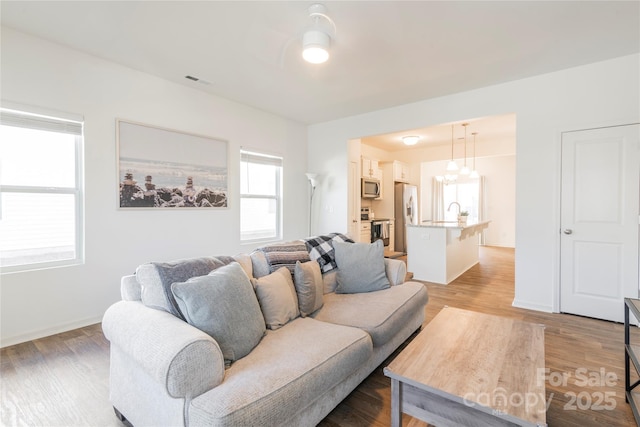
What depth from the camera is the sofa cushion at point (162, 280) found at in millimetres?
1557

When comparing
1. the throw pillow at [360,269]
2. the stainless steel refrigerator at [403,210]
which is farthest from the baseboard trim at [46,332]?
the stainless steel refrigerator at [403,210]

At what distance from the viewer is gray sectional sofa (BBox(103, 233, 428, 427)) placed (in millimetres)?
1169


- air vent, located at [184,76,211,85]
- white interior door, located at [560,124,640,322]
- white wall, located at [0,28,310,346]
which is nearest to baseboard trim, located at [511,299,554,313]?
white interior door, located at [560,124,640,322]

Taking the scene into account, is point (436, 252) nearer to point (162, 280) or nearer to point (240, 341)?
point (240, 341)

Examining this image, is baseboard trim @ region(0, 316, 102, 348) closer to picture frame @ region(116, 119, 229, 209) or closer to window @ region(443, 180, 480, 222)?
picture frame @ region(116, 119, 229, 209)

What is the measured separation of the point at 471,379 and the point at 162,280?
1.58 meters

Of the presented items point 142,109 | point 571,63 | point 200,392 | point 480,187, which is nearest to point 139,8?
point 142,109

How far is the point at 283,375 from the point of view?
130 centimetres

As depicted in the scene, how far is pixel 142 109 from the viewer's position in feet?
11.0

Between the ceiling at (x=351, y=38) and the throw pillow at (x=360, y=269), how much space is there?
1.88 meters

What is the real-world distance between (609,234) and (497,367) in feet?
8.85

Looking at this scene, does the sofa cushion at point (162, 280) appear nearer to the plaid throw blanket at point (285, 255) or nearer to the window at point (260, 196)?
the plaid throw blanket at point (285, 255)

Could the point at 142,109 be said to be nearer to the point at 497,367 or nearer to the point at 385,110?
the point at 385,110

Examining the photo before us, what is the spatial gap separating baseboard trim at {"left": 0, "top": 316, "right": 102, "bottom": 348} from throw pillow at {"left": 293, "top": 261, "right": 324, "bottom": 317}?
236 cm
